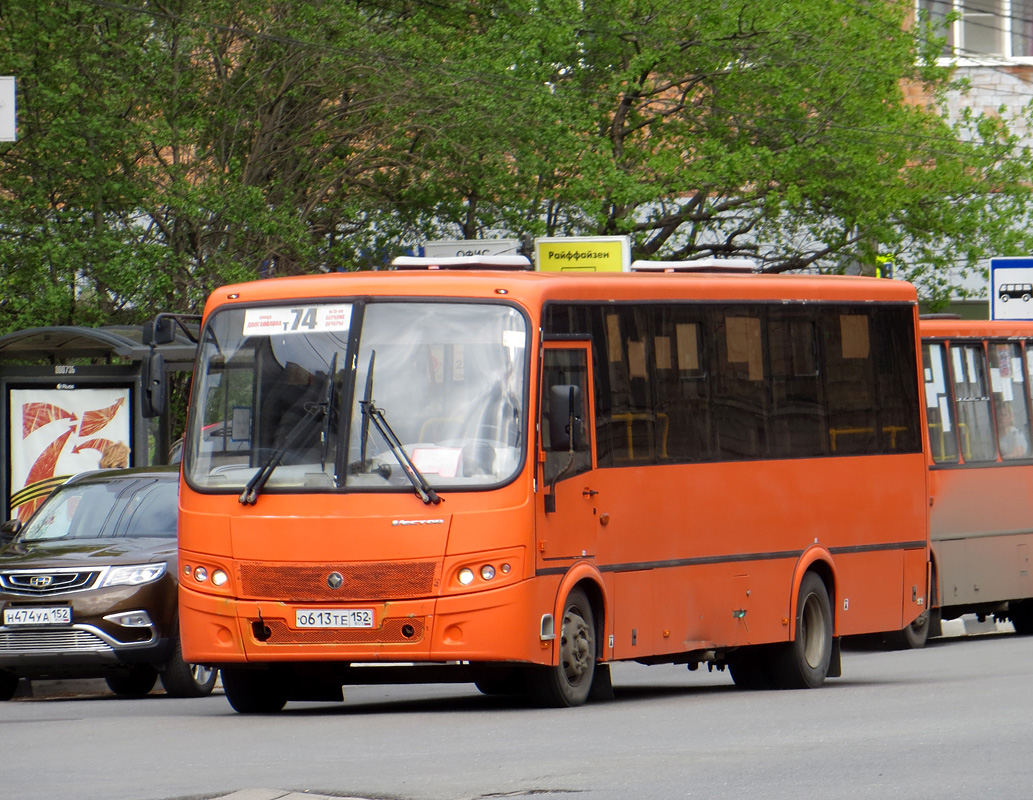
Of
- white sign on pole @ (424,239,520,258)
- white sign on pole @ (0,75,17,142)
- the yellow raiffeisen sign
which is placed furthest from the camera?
white sign on pole @ (424,239,520,258)

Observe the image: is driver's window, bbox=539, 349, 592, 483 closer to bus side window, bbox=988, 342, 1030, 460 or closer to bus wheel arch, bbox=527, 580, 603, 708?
bus wheel arch, bbox=527, 580, 603, 708

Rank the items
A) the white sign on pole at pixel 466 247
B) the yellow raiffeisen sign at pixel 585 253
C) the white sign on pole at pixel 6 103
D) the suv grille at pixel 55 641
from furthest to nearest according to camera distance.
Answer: the white sign on pole at pixel 466 247, the yellow raiffeisen sign at pixel 585 253, the white sign on pole at pixel 6 103, the suv grille at pixel 55 641

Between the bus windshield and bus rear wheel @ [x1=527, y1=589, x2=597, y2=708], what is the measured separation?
3.55ft

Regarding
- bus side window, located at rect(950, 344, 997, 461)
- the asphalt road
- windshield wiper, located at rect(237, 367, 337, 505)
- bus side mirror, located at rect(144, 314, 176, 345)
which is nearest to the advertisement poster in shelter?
the asphalt road

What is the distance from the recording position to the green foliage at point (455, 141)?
23.3 meters

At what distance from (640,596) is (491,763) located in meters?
4.02

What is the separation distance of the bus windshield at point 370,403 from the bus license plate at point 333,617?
2.33 feet

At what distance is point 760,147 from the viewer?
3088cm

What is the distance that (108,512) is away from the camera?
1605 centimetres

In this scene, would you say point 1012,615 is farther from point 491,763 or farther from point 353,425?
point 491,763

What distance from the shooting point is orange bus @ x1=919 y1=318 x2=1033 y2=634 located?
816 inches

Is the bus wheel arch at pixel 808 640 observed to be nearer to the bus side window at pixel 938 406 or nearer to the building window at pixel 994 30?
the bus side window at pixel 938 406

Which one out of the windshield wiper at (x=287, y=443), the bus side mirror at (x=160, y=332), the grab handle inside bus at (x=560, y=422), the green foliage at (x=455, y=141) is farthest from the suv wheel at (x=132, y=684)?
the green foliage at (x=455, y=141)

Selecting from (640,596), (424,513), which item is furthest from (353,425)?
(640,596)
